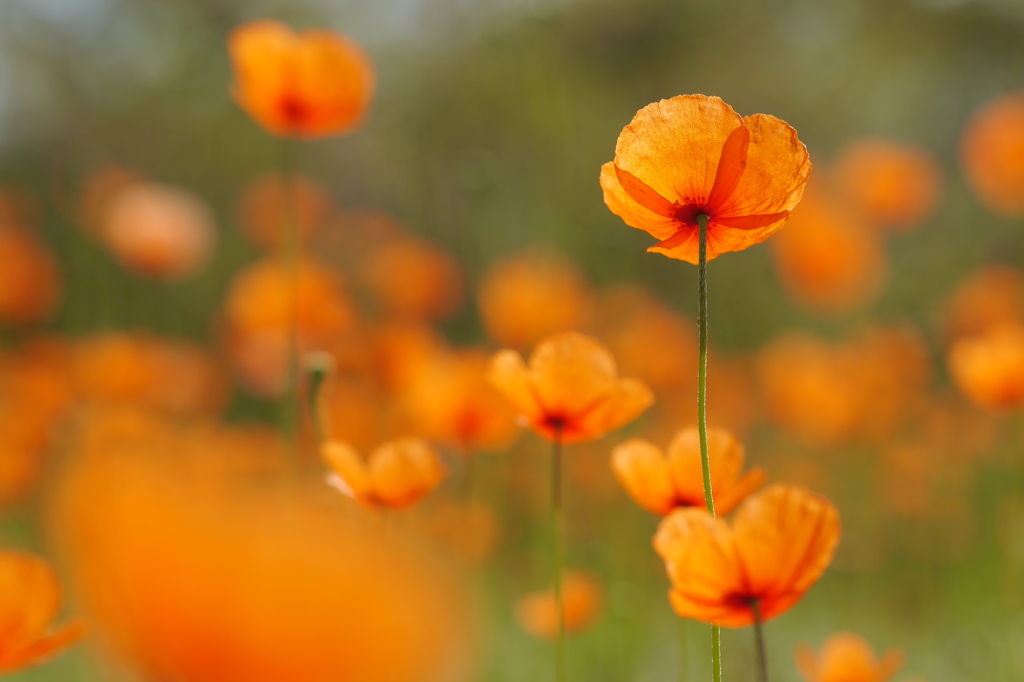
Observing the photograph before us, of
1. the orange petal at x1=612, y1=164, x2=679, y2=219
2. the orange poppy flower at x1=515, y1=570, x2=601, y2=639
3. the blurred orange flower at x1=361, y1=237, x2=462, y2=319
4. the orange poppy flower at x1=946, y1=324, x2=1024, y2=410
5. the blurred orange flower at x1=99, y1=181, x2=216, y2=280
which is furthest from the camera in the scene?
the blurred orange flower at x1=361, y1=237, x2=462, y2=319

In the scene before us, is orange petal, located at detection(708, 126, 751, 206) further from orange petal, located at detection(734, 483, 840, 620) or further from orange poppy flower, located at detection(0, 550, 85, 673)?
orange poppy flower, located at detection(0, 550, 85, 673)

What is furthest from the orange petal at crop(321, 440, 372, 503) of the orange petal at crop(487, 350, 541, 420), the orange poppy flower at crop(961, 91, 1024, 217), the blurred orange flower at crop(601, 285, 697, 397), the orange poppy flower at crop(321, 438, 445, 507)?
the orange poppy flower at crop(961, 91, 1024, 217)

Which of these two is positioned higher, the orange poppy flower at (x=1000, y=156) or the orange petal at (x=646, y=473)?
the orange poppy flower at (x=1000, y=156)

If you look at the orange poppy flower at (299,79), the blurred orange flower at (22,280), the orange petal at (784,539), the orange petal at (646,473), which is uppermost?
the orange poppy flower at (299,79)

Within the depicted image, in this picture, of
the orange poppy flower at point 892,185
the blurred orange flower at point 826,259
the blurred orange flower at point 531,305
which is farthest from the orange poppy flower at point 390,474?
the orange poppy flower at point 892,185

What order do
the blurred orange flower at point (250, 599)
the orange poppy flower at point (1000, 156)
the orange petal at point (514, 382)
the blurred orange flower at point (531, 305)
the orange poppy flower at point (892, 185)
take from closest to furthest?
the blurred orange flower at point (250, 599), the orange petal at point (514, 382), the blurred orange flower at point (531, 305), the orange poppy flower at point (1000, 156), the orange poppy flower at point (892, 185)

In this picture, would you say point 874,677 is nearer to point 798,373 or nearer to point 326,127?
point 326,127

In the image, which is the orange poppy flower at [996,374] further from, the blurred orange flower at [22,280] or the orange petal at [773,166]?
the blurred orange flower at [22,280]

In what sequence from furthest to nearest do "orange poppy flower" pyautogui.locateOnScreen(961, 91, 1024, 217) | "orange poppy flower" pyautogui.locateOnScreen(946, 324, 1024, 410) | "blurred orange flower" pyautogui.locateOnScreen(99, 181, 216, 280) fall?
1. "orange poppy flower" pyautogui.locateOnScreen(961, 91, 1024, 217)
2. "blurred orange flower" pyautogui.locateOnScreen(99, 181, 216, 280)
3. "orange poppy flower" pyautogui.locateOnScreen(946, 324, 1024, 410)
